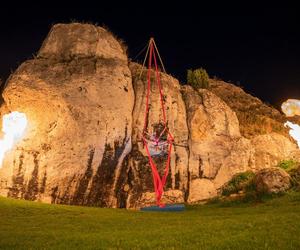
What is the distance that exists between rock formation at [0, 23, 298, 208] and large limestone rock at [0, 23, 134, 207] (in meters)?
0.07

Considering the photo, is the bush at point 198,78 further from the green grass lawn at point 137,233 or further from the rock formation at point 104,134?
the green grass lawn at point 137,233

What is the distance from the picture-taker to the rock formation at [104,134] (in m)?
28.5

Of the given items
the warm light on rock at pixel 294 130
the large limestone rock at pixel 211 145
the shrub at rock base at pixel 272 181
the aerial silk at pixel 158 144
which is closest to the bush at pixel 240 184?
the shrub at rock base at pixel 272 181

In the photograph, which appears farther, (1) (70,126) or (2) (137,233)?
(1) (70,126)

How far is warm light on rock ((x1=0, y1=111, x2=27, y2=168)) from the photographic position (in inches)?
1102

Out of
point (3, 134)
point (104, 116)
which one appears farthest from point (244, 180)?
point (3, 134)

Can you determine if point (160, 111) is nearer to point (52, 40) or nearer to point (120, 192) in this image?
point (120, 192)

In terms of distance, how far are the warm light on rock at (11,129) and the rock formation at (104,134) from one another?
465mm

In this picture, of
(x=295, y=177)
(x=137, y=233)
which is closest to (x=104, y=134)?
(x=295, y=177)

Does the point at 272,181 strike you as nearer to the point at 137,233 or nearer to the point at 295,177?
the point at 295,177

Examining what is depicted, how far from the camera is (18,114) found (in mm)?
29406

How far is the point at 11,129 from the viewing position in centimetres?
2838

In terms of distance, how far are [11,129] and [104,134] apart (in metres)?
7.01

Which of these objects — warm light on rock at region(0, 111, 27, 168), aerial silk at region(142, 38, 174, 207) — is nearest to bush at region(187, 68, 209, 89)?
aerial silk at region(142, 38, 174, 207)
